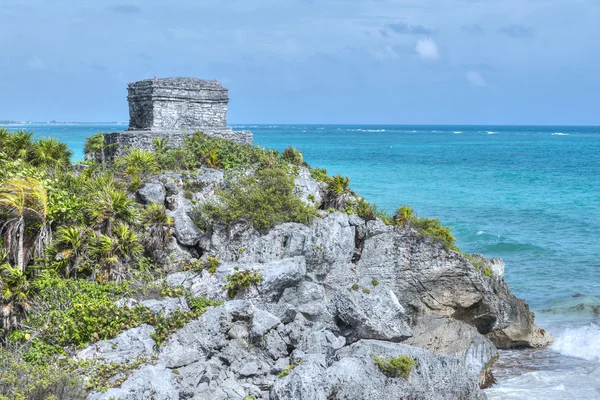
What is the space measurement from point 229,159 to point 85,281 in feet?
23.2

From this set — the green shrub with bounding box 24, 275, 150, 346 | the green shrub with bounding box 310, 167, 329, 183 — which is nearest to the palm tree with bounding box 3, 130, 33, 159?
the green shrub with bounding box 24, 275, 150, 346

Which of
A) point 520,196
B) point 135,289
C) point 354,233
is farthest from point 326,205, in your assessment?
point 520,196

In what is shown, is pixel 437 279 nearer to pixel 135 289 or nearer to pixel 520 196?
pixel 135 289

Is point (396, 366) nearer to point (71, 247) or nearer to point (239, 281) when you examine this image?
point (239, 281)

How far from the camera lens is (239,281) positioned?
1452 centimetres

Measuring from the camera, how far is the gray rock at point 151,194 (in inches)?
656

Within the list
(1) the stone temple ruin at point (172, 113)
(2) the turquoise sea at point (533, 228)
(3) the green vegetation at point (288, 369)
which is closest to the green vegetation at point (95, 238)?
(1) the stone temple ruin at point (172, 113)

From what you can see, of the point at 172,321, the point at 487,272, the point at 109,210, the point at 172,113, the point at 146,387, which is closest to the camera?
the point at 146,387

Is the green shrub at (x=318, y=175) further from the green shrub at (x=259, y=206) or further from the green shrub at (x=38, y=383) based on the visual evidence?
the green shrub at (x=38, y=383)

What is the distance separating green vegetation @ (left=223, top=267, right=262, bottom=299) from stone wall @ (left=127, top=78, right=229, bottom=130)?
27.7ft

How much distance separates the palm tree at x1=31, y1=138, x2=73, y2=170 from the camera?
18938 millimetres

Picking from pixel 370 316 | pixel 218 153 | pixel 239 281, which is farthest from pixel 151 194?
pixel 370 316

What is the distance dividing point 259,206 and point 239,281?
2533 millimetres

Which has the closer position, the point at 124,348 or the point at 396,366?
the point at 124,348
